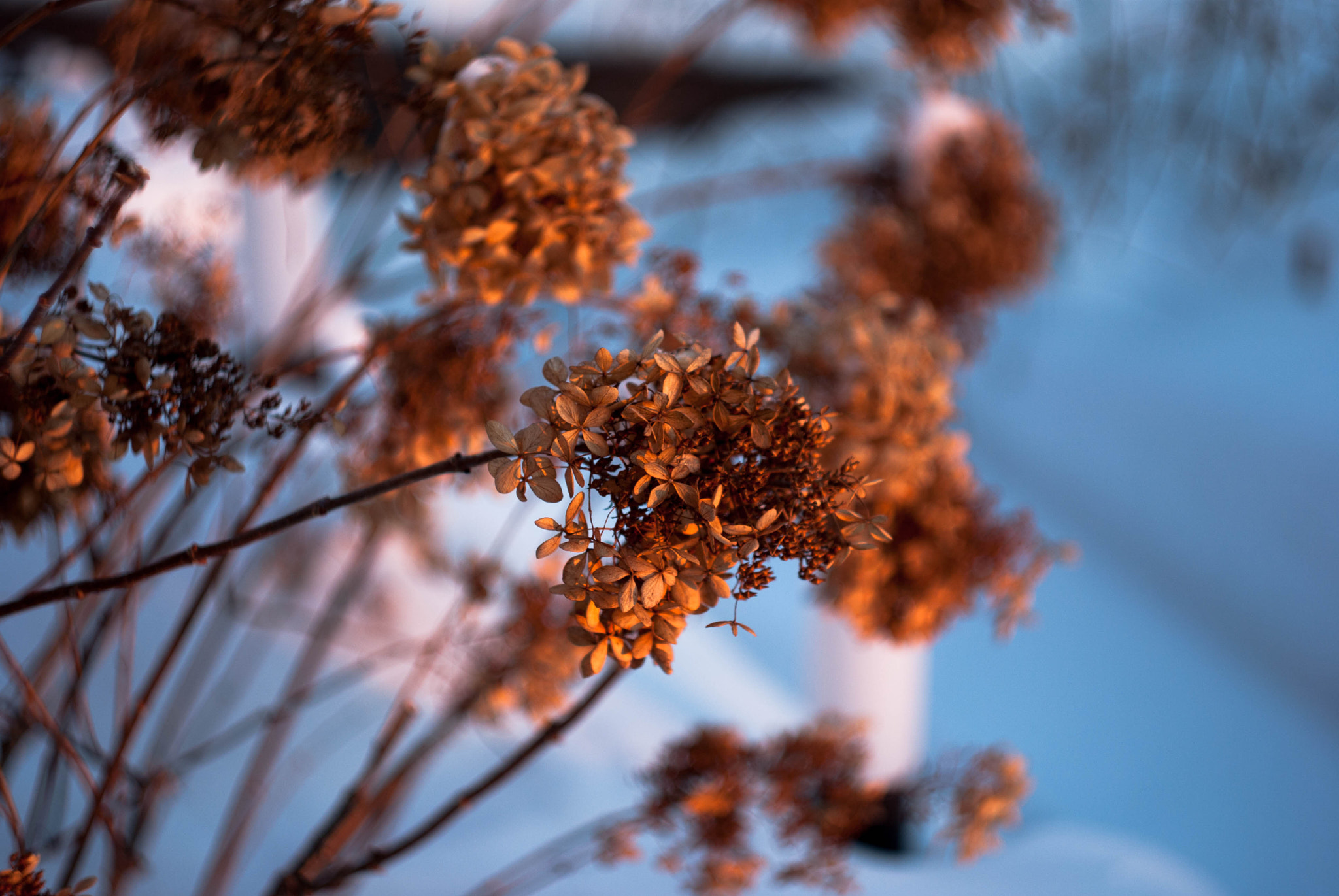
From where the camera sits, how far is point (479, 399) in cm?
31

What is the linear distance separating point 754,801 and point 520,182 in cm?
25

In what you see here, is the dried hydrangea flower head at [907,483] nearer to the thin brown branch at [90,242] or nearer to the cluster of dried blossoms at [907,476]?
the cluster of dried blossoms at [907,476]

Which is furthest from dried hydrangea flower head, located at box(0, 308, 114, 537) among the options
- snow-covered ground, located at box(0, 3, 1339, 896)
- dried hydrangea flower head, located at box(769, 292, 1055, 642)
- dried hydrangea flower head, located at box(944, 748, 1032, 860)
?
snow-covered ground, located at box(0, 3, 1339, 896)

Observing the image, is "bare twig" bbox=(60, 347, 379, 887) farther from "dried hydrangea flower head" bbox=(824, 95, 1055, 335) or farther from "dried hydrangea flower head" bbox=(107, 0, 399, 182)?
"dried hydrangea flower head" bbox=(824, 95, 1055, 335)

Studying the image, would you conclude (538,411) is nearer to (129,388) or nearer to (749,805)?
(129,388)

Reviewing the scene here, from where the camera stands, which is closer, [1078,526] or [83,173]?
[83,173]

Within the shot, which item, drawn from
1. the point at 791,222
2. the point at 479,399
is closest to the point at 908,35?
the point at 479,399

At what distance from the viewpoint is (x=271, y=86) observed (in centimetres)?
22

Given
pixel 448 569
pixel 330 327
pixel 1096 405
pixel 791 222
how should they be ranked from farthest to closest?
pixel 791 222 < pixel 1096 405 < pixel 330 327 < pixel 448 569

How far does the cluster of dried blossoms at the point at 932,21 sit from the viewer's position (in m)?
0.49

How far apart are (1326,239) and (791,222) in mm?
1058

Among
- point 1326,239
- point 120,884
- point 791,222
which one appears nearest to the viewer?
point 120,884

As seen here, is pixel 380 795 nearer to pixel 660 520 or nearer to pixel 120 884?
pixel 120 884

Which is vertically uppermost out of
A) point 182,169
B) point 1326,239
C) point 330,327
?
point 182,169
